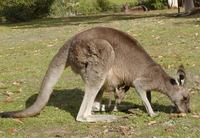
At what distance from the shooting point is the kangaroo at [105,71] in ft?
24.8

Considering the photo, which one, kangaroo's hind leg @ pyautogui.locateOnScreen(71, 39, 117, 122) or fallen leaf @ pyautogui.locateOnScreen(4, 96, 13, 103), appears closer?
kangaroo's hind leg @ pyautogui.locateOnScreen(71, 39, 117, 122)

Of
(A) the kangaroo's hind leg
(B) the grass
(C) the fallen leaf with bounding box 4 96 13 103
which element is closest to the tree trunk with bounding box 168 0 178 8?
(B) the grass

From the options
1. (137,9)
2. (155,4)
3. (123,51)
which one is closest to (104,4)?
(137,9)

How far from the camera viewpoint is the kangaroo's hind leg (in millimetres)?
7527

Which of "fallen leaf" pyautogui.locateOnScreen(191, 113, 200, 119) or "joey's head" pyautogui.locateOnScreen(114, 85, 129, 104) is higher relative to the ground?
"joey's head" pyautogui.locateOnScreen(114, 85, 129, 104)

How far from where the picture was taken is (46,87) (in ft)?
25.6

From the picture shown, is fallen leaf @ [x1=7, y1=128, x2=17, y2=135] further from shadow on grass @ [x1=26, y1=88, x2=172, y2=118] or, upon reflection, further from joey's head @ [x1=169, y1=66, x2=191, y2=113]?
joey's head @ [x1=169, y1=66, x2=191, y2=113]

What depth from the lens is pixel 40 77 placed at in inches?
448

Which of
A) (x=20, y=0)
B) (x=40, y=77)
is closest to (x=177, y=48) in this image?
(x=40, y=77)

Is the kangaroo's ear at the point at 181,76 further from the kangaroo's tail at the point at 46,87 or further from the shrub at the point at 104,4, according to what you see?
the shrub at the point at 104,4

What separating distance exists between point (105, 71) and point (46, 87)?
2.90 ft

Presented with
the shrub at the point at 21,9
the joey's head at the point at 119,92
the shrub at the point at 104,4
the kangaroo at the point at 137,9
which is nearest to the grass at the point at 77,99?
the joey's head at the point at 119,92

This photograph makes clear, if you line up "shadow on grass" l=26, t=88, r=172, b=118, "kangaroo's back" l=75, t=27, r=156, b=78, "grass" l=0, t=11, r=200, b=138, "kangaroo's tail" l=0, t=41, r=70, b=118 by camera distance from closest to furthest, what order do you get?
1. "grass" l=0, t=11, r=200, b=138
2. "kangaroo's tail" l=0, t=41, r=70, b=118
3. "kangaroo's back" l=75, t=27, r=156, b=78
4. "shadow on grass" l=26, t=88, r=172, b=118

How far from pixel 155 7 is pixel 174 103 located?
3135cm
